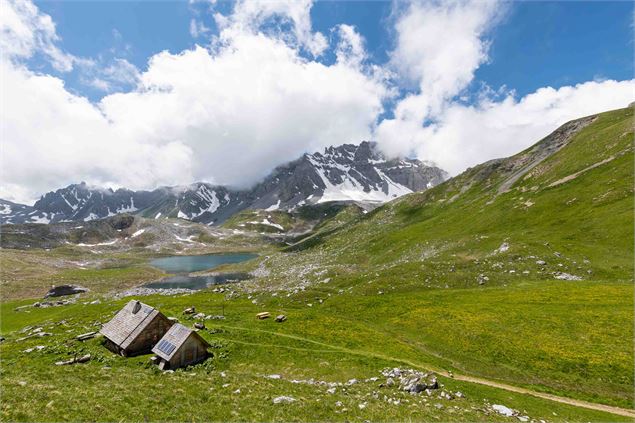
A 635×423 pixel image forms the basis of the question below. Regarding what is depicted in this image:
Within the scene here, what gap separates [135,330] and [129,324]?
7.24 ft

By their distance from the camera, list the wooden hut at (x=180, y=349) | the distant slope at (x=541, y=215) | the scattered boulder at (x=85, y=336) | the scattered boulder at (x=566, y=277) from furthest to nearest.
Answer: the distant slope at (x=541, y=215) → the scattered boulder at (x=566, y=277) → the scattered boulder at (x=85, y=336) → the wooden hut at (x=180, y=349)

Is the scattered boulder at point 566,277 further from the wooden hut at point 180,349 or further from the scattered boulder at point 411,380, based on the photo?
the wooden hut at point 180,349

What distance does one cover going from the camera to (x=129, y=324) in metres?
39.1

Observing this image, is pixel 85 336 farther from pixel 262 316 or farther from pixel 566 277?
pixel 566 277

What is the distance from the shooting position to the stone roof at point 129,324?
123 ft

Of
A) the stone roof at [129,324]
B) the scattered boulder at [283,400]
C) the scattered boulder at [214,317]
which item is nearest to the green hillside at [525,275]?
the scattered boulder at [214,317]

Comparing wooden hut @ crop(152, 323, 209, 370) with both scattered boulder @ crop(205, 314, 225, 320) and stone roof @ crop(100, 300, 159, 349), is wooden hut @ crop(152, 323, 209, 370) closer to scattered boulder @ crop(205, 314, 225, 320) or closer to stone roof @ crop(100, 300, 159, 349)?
stone roof @ crop(100, 300, 159, 349)

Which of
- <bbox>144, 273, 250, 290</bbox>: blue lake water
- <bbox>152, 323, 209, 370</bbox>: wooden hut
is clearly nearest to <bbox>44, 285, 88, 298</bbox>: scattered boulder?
<bbox>144, 273, 250, 290</bbox>: blue lake water

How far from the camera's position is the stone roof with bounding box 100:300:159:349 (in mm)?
37375

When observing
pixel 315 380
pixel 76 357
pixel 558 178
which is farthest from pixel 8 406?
pixel 558 178

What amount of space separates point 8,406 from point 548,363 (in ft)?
156

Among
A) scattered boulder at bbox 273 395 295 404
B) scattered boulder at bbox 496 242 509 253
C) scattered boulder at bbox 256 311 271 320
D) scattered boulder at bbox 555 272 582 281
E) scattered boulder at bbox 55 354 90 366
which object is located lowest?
scattered boulder at bbox 55 354 90 366

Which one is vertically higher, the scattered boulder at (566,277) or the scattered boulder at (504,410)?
the scattered boulder at (566,277)

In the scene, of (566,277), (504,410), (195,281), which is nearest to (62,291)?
(195,281)
